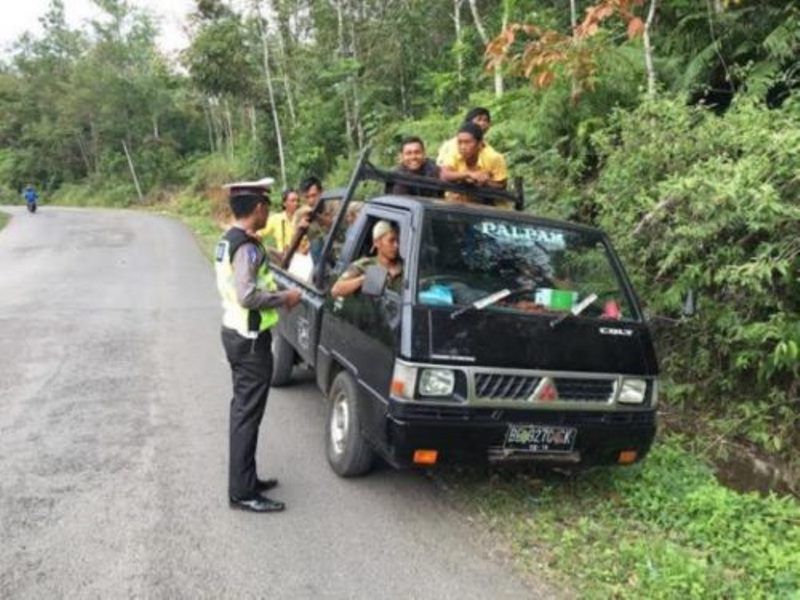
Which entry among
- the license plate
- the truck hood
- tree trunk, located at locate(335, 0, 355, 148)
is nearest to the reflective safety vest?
the truck hood

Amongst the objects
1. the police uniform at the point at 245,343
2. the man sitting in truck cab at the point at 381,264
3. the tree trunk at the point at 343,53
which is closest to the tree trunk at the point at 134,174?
the tree trunk at the point at 343,53

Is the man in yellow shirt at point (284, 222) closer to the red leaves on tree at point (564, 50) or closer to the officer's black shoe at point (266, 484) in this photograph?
the red leaves on tree at point (564, 50)

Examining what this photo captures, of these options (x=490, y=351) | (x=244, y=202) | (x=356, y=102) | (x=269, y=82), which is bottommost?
(x=490, y=351)

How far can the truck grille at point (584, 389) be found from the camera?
416 cm

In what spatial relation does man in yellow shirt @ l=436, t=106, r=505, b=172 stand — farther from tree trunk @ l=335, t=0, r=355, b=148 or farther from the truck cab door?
tree trunk @ l=335, t=0, r=355, b=148

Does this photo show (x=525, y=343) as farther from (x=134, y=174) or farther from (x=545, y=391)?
(x=134, y=174)

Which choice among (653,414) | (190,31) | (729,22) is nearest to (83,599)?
(653,414)

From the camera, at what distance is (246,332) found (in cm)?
428

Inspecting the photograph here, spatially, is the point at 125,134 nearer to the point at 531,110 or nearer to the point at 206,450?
the point at 531,110

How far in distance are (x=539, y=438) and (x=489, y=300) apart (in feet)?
2.69

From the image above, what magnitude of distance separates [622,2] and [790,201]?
2948 millimetres

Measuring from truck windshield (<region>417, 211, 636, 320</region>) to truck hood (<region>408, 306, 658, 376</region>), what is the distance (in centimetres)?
13

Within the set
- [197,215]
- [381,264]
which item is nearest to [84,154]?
[197,215]

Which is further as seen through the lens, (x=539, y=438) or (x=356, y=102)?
(x=356, y=102)
